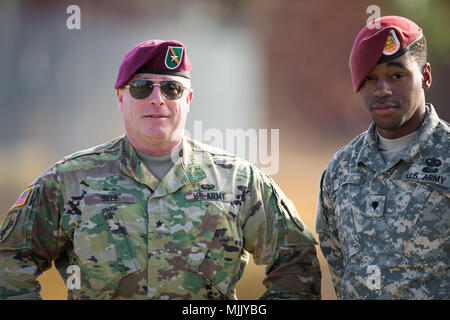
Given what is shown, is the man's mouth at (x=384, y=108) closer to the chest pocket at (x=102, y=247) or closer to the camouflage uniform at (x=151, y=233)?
the camouflage uniform at (x=151, y=233)

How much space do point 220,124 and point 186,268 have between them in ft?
11.2

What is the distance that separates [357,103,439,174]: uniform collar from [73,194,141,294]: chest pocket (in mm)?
1294

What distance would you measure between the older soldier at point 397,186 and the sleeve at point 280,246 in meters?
0.21

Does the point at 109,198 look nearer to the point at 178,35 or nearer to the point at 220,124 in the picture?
the point at 220,124

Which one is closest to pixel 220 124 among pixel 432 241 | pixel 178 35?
pixel 178 35

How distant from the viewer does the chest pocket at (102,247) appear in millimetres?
3008

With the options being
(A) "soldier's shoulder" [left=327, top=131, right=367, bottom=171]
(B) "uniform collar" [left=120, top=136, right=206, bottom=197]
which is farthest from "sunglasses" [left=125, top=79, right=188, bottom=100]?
(A) "soldier's shoulder" [left=327, top=131, right=367, bottom=171]

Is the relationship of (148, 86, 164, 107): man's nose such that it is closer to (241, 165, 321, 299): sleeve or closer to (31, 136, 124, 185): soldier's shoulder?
(31, 136, 124, 185): soldier's shoulder

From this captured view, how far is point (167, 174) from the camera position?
3189 millimetres

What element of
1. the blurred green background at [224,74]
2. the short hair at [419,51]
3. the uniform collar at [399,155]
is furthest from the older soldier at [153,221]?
the blurred green background at [224,74]

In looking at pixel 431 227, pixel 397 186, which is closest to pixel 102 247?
pixel 397 186

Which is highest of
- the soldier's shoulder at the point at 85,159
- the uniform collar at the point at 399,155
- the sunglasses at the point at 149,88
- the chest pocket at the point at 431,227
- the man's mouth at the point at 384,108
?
the sunglasses at the point at 149,88

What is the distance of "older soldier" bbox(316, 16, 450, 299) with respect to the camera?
2.66 meters

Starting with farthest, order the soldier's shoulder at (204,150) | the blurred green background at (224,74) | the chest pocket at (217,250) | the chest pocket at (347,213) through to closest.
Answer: the blurred green background at (224,74) < the soldier's shoulder at (204,150) < the chest pocket at (217,250) < the chest pocket at (347,213)
